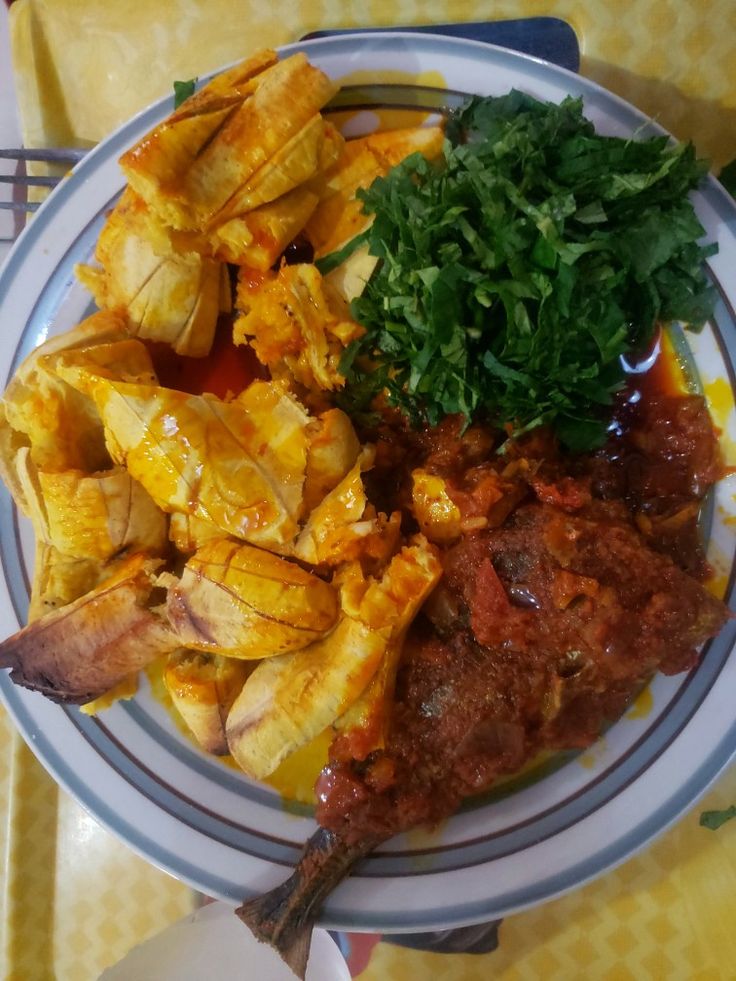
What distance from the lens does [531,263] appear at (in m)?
2.04

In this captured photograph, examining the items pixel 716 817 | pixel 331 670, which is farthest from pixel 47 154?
pixel 716 817

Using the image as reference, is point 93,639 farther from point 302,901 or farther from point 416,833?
point 416,833

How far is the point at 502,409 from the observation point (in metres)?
2.31

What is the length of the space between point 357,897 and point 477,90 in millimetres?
2915

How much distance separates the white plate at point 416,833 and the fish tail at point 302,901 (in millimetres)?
122

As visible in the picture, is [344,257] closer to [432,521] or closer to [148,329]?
[148,329]

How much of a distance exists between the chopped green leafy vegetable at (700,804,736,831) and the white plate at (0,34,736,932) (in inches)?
14.7

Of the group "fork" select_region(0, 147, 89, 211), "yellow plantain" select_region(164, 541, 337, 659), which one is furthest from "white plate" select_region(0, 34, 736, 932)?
"yellow plantain" select_region(164, 541, 337, 659)

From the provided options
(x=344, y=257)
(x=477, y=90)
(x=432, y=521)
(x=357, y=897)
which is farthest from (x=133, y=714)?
(x=477, y=90)

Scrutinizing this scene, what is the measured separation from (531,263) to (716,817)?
7.07 feet

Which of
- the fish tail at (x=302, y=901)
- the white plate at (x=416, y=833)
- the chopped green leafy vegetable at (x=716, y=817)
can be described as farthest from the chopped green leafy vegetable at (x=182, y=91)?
the chopped green leafy vegetable at (x=716, y=817)

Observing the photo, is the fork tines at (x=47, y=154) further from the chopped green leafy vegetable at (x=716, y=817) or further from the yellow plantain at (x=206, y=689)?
the chopped green leafy vegetable at (x=716, y=817)

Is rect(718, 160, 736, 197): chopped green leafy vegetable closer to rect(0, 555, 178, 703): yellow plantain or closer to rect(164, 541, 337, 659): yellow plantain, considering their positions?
rect(164, 541, 337, 659): yellow plantain

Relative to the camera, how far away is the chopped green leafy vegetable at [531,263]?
6.65 ft
